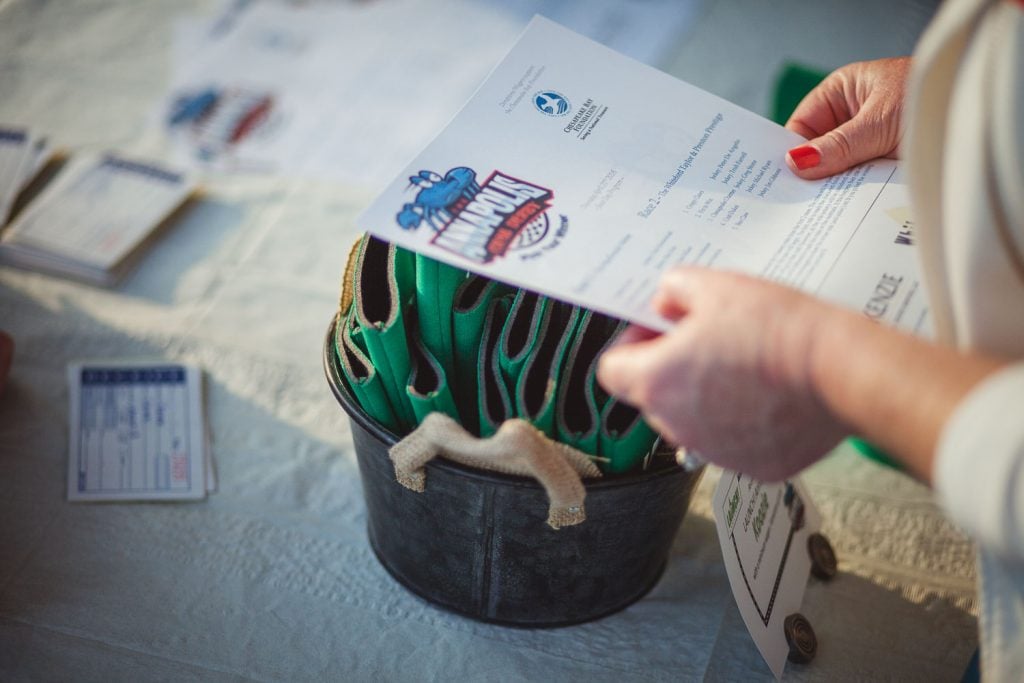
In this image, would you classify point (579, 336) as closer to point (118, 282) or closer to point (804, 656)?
point (804, 656)

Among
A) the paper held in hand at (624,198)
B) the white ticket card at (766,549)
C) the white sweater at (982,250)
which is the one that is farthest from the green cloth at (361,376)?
the white sweater at (982,250)

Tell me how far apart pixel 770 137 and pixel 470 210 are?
0.27m

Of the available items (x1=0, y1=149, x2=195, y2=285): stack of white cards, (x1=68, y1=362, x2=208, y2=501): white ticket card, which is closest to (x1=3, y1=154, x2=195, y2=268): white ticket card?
(x1=0, y1=149, x2=195, y2=285): stack of white cards

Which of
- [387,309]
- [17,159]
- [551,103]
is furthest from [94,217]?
[551,103]

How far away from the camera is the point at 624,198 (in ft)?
2.24

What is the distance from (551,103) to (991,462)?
0.43m

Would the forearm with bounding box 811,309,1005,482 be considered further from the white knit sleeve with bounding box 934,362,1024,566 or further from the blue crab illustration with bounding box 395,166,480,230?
the blue crab illustration with bounding box 395,166,480,230

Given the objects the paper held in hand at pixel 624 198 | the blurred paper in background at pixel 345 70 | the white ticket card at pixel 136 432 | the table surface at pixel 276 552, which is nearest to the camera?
the paper held in hand at pixel 624 198

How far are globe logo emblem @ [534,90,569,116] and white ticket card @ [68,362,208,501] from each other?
55 cm

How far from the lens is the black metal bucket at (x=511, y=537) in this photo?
729 mm

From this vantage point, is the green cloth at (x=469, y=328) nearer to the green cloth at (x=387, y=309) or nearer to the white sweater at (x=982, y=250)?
the green cloth at (x=387, y=309)

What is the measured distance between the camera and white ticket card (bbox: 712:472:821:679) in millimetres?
772

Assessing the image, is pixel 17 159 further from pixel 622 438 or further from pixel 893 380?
pixel 893 380

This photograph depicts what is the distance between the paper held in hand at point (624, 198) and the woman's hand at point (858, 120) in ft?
0.04
